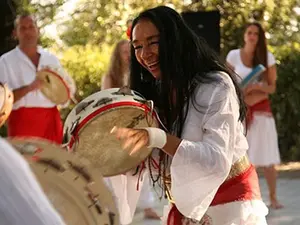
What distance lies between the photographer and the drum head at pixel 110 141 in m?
2.47

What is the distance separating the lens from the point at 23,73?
19.0 ft

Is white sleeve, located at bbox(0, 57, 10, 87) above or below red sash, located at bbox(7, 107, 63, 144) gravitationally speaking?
above

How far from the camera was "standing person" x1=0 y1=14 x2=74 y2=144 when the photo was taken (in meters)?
5.70

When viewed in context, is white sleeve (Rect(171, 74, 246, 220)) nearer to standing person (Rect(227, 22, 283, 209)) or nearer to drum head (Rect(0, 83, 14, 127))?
drum head (Rect(0, 83, 14, 127))

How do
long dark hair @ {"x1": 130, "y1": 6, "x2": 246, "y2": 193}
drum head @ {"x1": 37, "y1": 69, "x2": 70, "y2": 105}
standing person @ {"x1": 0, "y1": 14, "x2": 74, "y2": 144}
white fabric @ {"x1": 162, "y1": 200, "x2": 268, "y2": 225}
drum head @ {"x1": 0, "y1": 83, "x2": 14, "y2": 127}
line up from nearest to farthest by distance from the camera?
long dark hair @ {"x1": 130, "y1": 6, "x2": 246, "y2": 193} < white fabric @ {"x1": 162, "y1": 200, "x2": 268, "y2": 225} < drum head @ {"x1": 0, "y1": 83, "x2": 14, "y2": 127} < drum head @ {"x1": 37, "y1": 69, "x2": 70, "y2": 105} < standing person @ {"x1": 0, "y1": 14, "x2": 74, "y2": 144}

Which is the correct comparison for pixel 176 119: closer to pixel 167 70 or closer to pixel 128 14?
pixel 167 70

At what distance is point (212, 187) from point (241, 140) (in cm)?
24

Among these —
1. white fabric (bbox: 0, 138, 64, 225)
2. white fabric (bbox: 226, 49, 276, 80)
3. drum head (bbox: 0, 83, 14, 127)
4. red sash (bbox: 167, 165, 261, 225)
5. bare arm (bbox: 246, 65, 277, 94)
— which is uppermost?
white fabric (bbox: 0, 138, 64, 225)

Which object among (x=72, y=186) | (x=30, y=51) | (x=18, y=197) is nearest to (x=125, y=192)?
(x=72, y=186)

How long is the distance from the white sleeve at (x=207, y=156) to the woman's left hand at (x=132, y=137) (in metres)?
0.17

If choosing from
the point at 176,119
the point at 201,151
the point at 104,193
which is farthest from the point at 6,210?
the point at 176,119

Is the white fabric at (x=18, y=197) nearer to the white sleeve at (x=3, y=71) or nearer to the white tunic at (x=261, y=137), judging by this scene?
the white sleeve at (x=3, y=71)

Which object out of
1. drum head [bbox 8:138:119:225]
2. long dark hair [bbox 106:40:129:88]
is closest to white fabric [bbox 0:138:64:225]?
drum head [bbox 8:138:119:225]

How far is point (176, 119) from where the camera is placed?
277 centimetres
